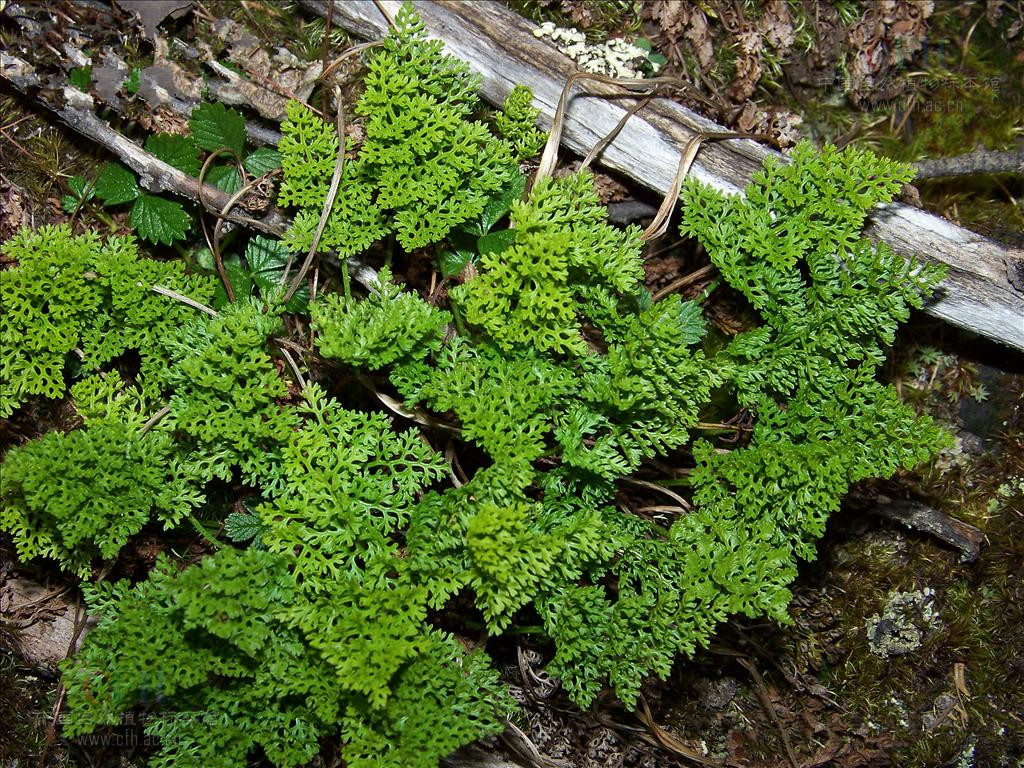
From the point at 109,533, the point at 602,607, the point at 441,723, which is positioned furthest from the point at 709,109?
the point at 109,533

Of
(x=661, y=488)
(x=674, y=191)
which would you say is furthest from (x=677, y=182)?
(x=661, y=488)

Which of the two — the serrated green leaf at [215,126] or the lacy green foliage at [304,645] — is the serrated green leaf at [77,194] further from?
the lacy green foliage at [304,645]

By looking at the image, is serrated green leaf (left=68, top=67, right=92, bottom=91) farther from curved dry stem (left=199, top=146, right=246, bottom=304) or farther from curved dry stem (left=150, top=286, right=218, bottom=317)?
curved dry stem (left=150, top=286, right=218, bottom=317)

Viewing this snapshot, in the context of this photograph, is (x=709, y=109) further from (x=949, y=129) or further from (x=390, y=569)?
(x=390, y=569)

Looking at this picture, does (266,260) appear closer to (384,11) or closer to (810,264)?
(384,11)

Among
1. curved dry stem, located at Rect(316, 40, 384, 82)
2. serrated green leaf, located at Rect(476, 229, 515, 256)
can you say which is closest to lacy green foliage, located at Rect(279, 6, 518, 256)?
serrated green leaf, located at Rect(476, 229, 515, 256)
